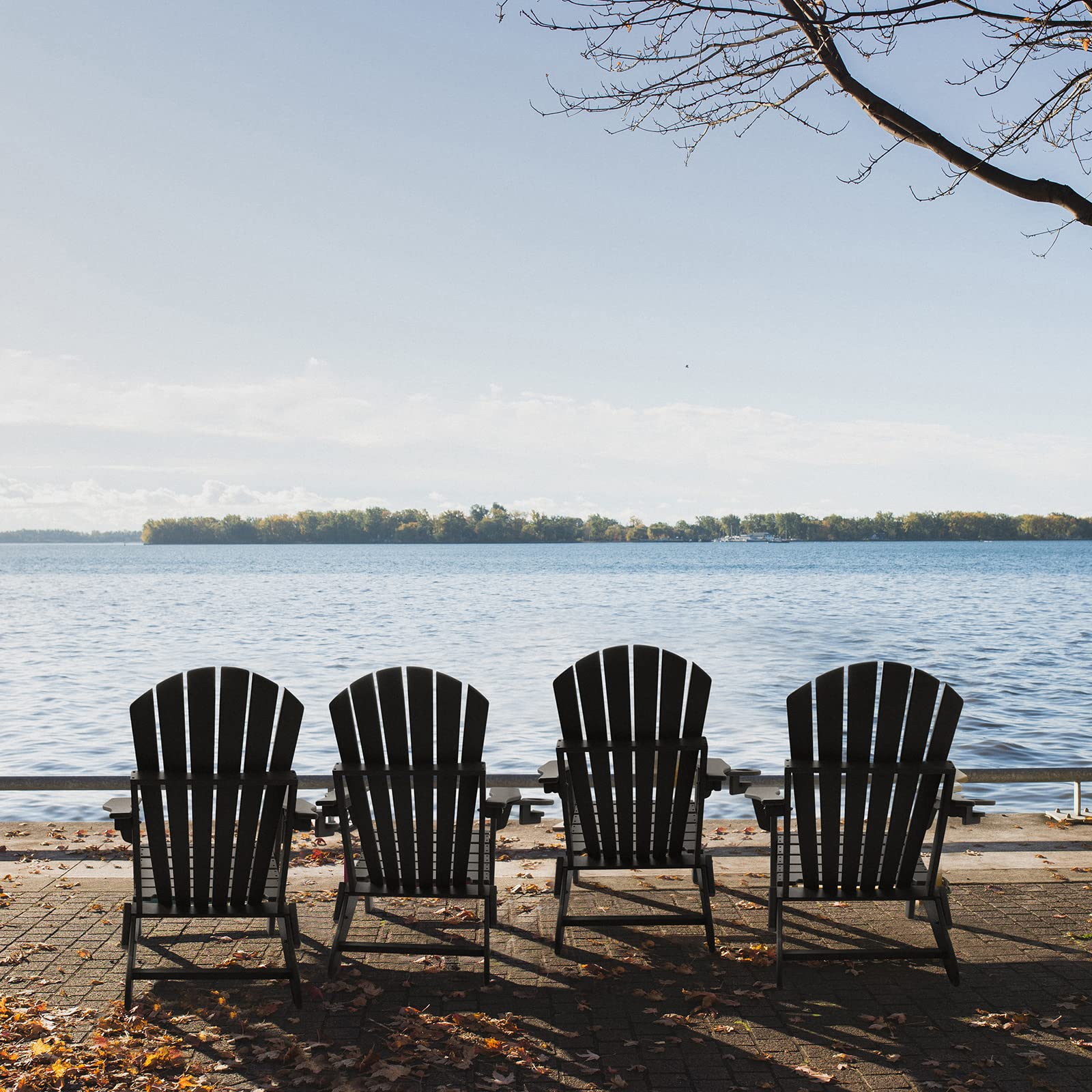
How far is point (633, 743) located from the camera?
4.20 metres

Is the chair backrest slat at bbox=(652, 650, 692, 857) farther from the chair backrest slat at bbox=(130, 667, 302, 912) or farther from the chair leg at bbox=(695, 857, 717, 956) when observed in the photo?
the chair backrest slat at bbox=(130, 667, 302, 912)

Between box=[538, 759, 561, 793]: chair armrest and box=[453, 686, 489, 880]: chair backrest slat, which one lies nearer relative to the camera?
box=[453, 686, 489, 880]: chair backrest slat

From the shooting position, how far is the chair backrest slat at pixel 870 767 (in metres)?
3.85

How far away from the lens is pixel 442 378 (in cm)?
7306

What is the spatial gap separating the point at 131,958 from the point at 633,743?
6.63ft

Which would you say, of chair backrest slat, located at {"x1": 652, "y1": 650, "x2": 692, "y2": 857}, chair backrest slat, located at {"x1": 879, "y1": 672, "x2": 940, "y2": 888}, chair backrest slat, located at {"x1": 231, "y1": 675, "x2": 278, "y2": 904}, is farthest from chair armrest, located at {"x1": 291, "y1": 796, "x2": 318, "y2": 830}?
chair backrest slat, located at {"x1": 879, "y1": 672, "x2": 940, "y2": 888}

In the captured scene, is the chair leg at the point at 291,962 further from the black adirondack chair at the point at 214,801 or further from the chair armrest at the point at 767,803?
the chair armrest at the point at 767,803

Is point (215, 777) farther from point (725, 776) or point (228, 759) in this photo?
point (725, 776)

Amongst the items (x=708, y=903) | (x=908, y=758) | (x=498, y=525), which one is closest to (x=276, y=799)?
(x=708, y=903)

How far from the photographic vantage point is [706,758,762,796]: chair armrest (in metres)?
4.26

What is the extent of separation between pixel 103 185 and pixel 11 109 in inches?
271

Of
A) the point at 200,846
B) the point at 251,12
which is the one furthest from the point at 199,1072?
the point at 251,12

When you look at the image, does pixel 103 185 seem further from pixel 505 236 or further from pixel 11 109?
pixel 505 236

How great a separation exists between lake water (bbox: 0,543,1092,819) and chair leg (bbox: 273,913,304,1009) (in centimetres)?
629
